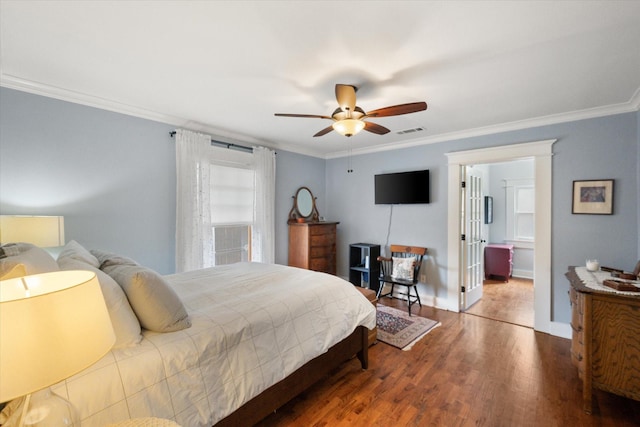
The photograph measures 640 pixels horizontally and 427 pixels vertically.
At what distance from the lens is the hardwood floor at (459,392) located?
1.91 m

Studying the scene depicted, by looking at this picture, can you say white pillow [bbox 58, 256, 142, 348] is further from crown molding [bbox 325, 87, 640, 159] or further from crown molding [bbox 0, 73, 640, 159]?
crown molding [bbox 325, 87, 640, 159]

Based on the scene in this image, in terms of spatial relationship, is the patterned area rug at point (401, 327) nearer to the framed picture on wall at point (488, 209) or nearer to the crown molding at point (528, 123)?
the crown molding at point (528, 123)

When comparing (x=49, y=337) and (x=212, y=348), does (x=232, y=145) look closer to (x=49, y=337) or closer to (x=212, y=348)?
(x=212, y=348)

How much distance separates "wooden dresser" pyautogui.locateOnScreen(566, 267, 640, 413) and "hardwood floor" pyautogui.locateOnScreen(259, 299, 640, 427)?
0.20 meters

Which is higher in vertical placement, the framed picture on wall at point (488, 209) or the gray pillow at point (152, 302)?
the framed picture on wall at point (488, 209)

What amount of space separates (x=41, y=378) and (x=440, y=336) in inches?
133

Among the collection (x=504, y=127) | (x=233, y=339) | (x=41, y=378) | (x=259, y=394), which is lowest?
(x=259, y=394)

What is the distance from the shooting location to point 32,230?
6.68 feet

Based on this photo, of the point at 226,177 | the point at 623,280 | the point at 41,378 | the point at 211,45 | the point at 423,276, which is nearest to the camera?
the point at 41,378

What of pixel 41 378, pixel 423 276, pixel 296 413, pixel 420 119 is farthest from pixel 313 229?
pixel 41 378

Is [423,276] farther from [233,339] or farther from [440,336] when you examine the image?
[233,339]

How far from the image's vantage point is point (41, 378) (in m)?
0.64

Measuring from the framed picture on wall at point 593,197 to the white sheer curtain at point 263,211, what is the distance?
378 centimetres

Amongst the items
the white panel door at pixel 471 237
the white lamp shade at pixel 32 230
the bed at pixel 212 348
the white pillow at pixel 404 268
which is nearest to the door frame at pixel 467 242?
the white panel door at pixel 471 237
